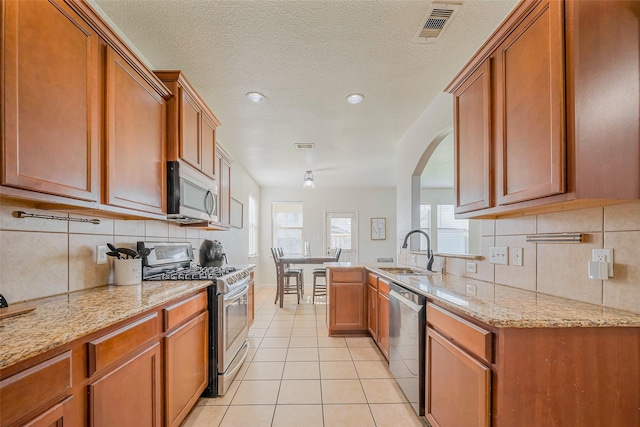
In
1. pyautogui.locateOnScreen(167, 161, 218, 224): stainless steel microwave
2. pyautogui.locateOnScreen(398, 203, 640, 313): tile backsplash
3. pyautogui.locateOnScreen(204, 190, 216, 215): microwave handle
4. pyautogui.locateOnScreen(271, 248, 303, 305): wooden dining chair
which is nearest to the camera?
pyautogui.locateOnScreen(398, 203, 640, 313): tile backsplash

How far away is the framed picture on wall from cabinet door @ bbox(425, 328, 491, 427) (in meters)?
5.74

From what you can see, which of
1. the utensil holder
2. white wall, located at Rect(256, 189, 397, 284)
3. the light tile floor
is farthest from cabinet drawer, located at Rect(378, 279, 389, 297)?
white wall, located at Rect(256, 189, 397, 284)

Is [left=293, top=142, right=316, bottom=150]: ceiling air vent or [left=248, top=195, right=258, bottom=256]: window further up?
[left=293, top=142, right=316, bottom=150]: ceiling air vent

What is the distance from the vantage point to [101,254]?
179cm

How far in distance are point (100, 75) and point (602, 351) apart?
245cm

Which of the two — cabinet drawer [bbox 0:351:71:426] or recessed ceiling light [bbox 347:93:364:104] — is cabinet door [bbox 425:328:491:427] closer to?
cabinet drawer [bbox 0:351:71:426]

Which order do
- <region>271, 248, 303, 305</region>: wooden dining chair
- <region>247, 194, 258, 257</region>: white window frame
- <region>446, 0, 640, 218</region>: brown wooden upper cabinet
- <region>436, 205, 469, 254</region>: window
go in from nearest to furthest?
1. <region>446, 0, 640, 218</region>: brown wooden upper cabinet
2. <region>271, 248, 303, 305</region>: wooden dining chair
3. <region>247, 194, 258, 257</region>: white window frame
4. <region>436, 205, 469, 254</region>: window

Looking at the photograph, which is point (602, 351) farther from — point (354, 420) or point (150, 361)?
point (150, 361)

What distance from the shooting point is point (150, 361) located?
1.40 meters

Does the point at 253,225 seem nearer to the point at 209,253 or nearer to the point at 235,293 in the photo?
the point at 209,253

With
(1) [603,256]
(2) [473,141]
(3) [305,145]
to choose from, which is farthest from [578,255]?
(3) [305,145]

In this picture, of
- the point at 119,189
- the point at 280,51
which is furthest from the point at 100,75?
the point at 280,51

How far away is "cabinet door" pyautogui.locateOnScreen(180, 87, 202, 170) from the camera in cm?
212

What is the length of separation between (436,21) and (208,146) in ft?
6.58
